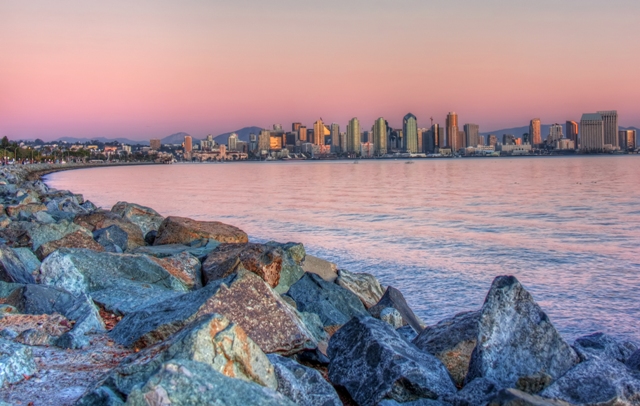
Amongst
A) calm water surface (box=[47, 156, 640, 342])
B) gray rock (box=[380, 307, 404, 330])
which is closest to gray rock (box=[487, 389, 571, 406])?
gray rock (box=[380, 307, 404, 330])

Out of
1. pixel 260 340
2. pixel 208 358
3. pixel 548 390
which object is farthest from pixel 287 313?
Result: pixel 548 390

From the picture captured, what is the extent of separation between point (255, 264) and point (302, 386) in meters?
A: 5.45

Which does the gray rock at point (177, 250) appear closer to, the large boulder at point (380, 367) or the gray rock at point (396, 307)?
the gray rock at point (396, 307)

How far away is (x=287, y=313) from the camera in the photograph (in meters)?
6.23

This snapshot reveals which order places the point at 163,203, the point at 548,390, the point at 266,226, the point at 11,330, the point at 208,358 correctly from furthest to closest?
the point at 163,203 → the point at 266,226 → the point at 11,330 → the point at 548,390 → the point at 208,358

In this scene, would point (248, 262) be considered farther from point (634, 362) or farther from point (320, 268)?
point (634, 362)

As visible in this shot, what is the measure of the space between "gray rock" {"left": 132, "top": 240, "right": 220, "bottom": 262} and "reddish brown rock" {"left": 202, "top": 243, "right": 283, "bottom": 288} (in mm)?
722

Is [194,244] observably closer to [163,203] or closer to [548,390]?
[548,390]

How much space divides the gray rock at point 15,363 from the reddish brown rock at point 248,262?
4.99 m

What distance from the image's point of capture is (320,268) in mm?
12656

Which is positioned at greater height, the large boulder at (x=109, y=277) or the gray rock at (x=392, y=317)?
the large boulder at (x=109, y=277)

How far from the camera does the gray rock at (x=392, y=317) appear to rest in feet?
29.6

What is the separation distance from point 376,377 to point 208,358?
1.81 meters

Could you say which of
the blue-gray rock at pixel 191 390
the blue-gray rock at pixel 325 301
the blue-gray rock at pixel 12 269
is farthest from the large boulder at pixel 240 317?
the blue-gray rock at pixel 12 269
